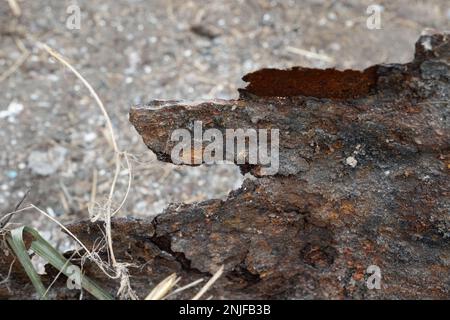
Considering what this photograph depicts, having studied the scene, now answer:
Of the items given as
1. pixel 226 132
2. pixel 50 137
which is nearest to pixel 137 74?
pixel 50 137

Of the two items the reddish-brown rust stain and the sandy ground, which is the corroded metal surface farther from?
the sandy ground

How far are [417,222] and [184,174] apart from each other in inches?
46.6

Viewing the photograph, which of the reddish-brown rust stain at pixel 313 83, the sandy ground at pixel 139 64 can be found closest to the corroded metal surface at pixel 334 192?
the reddish-brown rust stain at pixel 313 83

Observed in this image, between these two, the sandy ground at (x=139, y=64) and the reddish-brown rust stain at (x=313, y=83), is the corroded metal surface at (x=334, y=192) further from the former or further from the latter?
the sandy ground at (x=139, y=64)

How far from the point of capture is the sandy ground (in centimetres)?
255

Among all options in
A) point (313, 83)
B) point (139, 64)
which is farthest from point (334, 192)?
point (139, 64)

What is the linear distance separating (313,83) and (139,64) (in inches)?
60.8

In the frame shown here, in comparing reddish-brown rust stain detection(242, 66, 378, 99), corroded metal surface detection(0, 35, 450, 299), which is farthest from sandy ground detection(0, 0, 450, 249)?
reddish-brown rust stain detection(242, 66, 378, 99)

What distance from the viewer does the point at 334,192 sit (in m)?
1.66

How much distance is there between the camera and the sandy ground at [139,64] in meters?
2.55

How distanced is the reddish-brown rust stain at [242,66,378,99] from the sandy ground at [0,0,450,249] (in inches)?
36.7

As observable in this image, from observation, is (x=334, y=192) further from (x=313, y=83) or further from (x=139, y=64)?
(x=139, y=64)

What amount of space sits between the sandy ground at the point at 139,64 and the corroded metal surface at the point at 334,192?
0.81 m

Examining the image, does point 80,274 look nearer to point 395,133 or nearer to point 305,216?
point 305,216
